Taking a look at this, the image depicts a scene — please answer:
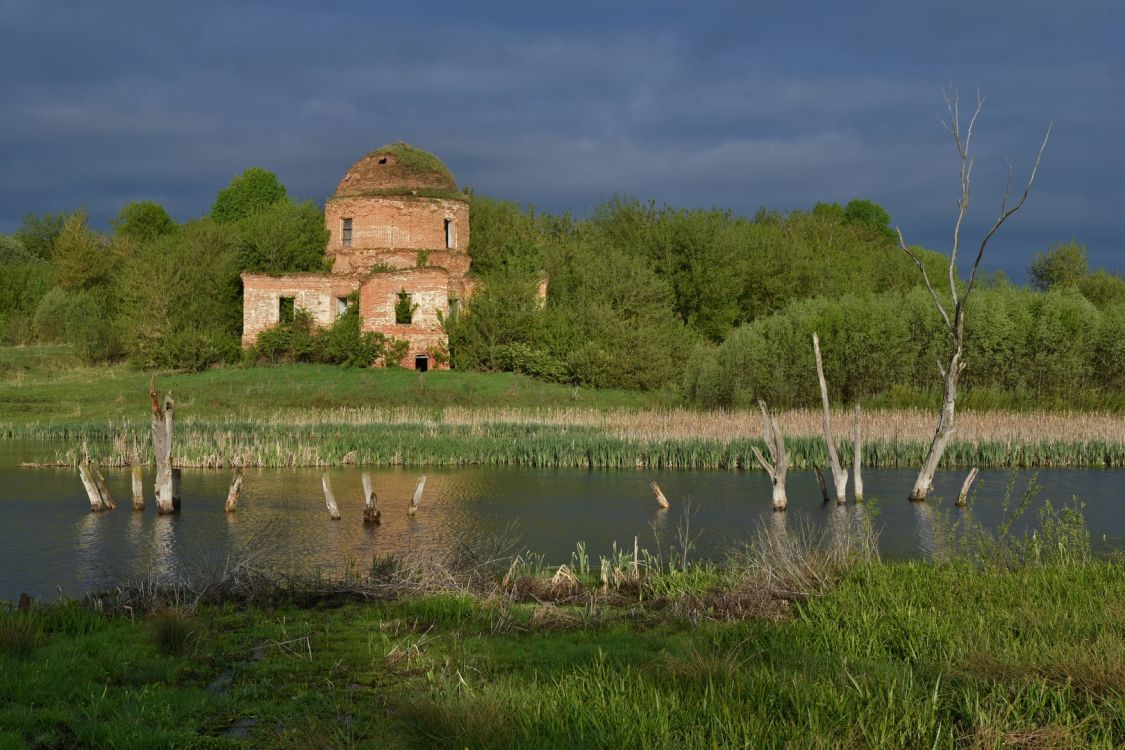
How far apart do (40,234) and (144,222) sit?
16.8 metres

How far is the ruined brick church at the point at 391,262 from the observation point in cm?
4378

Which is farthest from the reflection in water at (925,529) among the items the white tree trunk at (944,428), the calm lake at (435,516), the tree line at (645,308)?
the tree line at (645,308)

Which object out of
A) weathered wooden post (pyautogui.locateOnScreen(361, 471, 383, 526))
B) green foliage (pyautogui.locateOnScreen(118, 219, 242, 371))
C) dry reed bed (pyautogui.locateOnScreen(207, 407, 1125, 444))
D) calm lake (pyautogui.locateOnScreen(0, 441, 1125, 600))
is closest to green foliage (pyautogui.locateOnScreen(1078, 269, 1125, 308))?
dry reed bed (pyautogui.locateOnScreen(207, 407, 1125, 444))

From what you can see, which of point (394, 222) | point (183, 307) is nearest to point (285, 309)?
point (183, 307)

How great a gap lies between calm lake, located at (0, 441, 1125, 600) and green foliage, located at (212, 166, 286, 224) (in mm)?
47292

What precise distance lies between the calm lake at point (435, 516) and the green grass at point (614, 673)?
299cm

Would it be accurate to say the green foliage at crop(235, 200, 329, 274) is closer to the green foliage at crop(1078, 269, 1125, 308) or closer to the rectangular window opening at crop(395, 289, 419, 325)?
the rectangular window opening at crop(395, 289, 419, 325)

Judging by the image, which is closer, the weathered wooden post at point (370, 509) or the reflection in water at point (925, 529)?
the reflection in water at point (925, 529)

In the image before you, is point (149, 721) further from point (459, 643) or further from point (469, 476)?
point (469, 476)

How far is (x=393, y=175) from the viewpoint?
153 feet

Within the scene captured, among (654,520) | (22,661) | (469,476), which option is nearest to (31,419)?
(469,476)

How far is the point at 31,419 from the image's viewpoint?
3394 centimetres

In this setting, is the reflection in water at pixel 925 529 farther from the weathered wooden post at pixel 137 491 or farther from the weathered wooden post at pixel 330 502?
the weathered wooden post at pixel 137 491

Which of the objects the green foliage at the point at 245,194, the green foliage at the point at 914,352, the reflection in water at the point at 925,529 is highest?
the green foliage at the point at 245,194
